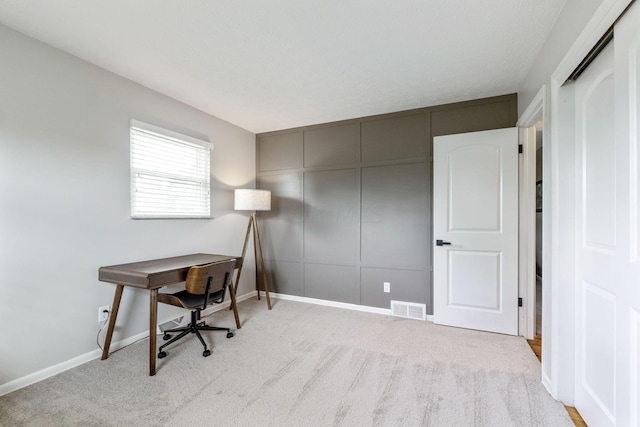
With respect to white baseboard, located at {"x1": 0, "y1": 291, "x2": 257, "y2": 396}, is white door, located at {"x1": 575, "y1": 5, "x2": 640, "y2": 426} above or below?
above

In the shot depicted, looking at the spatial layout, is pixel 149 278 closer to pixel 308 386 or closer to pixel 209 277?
pixel 209 277

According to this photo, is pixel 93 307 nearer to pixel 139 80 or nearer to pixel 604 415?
pixel 139 80

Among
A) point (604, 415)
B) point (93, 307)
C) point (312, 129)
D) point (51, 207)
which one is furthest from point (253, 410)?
point (312, 129)

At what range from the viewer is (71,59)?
86.9 inches

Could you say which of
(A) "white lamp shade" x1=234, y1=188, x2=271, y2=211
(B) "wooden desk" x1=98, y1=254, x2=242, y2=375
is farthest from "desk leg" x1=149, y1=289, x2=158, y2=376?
(A) "white lamp shade" x1=234, y1=188, x2=271, y2=211

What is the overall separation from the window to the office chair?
862mm

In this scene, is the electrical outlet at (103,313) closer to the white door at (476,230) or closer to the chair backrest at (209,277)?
A: the chair backrest at (209,277)

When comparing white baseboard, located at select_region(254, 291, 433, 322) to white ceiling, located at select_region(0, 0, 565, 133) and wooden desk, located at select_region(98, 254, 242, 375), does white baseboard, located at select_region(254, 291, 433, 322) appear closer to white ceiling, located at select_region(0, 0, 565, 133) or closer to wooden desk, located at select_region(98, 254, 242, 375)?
wooden desk, located at select_region(98, 254, 242, 375)

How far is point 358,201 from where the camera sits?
3.55 metres

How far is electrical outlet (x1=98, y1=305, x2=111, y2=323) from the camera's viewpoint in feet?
7.77

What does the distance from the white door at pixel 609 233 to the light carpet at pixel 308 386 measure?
0.42 metres

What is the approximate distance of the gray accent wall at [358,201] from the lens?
321 cm

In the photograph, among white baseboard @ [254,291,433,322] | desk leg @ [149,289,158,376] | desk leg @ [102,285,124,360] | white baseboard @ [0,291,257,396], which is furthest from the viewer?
white baseboard @ [254,291,433,322]

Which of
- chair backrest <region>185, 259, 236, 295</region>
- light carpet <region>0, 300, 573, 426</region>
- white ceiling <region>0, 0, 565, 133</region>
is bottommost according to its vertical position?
light carpet <region>0, 300, 573, 426</region>
